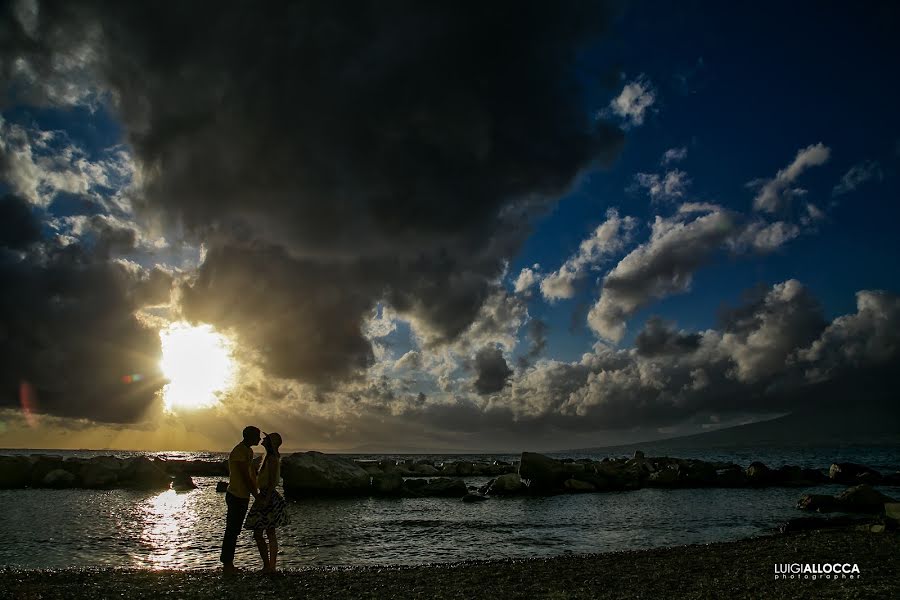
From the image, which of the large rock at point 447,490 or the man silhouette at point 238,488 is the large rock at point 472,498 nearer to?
the large rock at point 447,490

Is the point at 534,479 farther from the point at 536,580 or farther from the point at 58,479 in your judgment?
the point at 58,479

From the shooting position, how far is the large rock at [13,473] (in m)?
40.3

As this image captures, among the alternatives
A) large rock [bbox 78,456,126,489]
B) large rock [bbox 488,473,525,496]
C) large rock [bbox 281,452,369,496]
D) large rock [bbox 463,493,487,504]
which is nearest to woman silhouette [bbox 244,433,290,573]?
large rock [bbox 463,493,487,504]

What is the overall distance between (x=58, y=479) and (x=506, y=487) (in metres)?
36.3

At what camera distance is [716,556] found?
48.9ft

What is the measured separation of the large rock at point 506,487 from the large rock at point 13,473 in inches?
1507

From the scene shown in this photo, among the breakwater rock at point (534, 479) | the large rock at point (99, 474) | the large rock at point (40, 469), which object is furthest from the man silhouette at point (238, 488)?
the large rock at point (40, 469)

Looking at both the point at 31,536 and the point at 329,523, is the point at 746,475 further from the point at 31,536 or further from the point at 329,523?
the point at 31,536

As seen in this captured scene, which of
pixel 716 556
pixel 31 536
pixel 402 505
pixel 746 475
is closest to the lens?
pixel 716 556

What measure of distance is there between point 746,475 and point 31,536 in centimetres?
5018

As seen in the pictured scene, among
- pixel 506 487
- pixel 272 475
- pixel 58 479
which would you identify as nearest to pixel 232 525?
pixel 272 475

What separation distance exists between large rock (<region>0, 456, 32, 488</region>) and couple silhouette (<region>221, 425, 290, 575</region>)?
136ft

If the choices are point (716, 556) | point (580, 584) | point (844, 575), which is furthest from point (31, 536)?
point (844, 575)

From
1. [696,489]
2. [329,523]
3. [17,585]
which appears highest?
[17,585]
